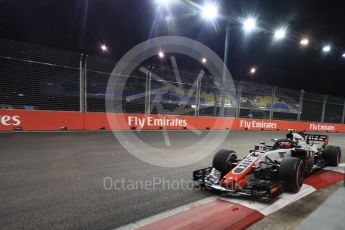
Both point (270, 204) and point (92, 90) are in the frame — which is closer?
point (270, 204)

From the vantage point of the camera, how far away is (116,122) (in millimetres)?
10227

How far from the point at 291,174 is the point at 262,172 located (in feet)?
1.54

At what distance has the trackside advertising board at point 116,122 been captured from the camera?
329 inches

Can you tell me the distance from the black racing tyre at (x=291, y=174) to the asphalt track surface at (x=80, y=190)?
118cm

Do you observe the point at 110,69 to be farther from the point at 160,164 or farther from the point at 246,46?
the point at 246,46

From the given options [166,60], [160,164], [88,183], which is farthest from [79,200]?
[166,60]

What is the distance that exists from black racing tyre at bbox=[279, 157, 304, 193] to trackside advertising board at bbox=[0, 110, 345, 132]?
7.91 metres

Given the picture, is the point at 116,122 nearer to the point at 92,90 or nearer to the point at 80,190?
the point at 92,90

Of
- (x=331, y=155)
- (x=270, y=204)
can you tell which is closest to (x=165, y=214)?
(x=270, y=204)

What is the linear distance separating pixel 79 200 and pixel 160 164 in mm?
2163

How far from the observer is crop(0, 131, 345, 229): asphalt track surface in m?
2.47

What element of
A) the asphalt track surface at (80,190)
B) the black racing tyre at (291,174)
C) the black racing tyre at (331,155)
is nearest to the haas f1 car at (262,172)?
the black racing tyre at (291,174)

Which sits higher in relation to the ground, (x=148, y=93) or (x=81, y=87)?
(x=81, y=87)

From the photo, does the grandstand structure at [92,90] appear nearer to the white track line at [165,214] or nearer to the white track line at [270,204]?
the white track line at [165,214]
